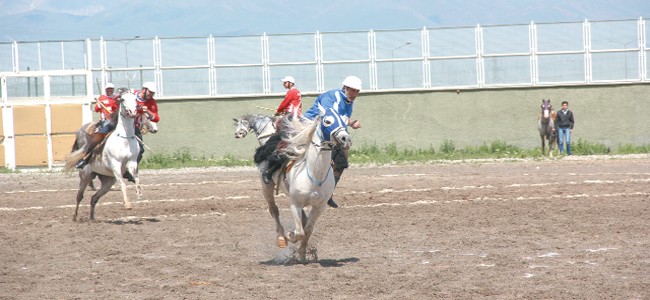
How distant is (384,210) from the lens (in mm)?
Answer: 10938

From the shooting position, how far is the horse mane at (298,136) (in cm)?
682

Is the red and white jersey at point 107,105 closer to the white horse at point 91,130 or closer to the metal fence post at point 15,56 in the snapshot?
the white horse at point 91,130

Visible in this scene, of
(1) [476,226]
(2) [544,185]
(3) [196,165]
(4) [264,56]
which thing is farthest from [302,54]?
(1) [476,226]

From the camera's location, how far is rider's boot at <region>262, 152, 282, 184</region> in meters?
7.45

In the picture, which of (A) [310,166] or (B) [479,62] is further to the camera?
(B) [479,62]

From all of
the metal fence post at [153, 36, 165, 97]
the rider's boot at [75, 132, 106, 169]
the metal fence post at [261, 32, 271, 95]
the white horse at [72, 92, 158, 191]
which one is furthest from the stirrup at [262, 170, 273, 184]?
the metal fence post at [153, 36, 165, 97]

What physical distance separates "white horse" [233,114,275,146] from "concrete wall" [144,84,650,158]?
37.5 ft

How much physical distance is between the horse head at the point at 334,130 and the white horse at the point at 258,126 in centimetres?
514

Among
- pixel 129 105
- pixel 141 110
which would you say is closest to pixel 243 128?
pixel 141 110

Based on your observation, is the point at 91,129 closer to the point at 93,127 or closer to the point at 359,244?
the point at 93,127

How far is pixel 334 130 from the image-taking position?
632 centimetres

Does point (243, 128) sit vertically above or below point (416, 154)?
above

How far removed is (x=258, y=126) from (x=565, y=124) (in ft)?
46.4

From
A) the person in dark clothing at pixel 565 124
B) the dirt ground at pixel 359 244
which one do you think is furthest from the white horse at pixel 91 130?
the person in dark clothing at pixel 565 124
